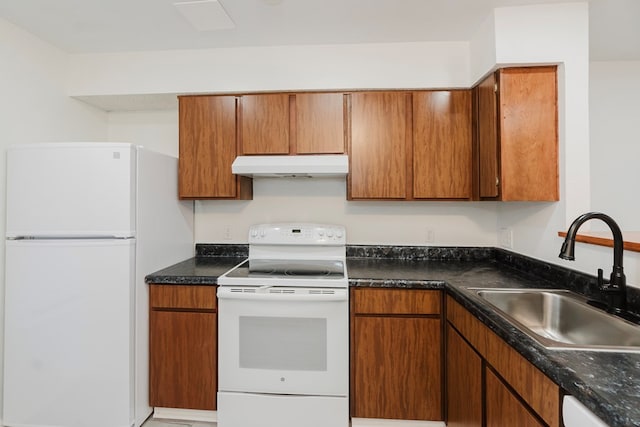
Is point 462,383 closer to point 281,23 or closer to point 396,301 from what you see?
point 396,301

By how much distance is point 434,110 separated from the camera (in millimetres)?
2123

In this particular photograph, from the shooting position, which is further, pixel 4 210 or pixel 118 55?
pixel 118 55

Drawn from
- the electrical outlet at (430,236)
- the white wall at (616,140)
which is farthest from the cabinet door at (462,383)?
the white wall at (616,140)

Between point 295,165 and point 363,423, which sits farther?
point 295,165

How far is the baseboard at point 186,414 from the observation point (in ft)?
6.23

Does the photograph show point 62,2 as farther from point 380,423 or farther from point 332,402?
point 380,423

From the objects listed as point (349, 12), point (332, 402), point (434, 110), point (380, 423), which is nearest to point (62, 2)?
point (349, 12)

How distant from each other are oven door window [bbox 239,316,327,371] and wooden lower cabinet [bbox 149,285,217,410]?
0.73 ft

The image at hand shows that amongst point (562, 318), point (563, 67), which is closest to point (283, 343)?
point (562, 318)

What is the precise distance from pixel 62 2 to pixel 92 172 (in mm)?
1002

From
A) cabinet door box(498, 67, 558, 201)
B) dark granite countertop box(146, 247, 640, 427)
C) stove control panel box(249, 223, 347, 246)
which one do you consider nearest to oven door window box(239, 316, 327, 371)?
dark granite countertop box(146, 247, 640, 427)

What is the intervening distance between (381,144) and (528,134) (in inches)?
34.8

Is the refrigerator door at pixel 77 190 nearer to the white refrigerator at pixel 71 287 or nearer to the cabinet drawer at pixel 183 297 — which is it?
the white refrigerator at pixel 71 287

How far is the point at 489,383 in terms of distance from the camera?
1235 mm
